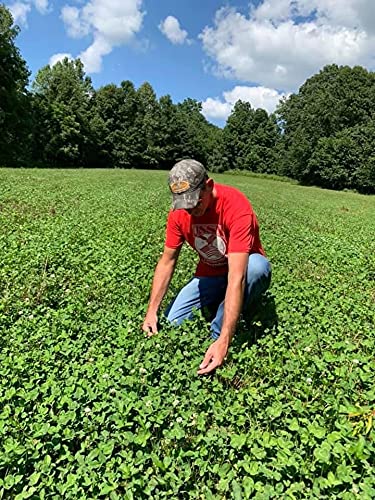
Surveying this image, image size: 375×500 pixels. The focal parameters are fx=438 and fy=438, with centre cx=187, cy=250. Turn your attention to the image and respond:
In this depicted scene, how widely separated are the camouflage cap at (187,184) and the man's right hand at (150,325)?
3.73ft

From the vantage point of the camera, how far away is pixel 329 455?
251cm

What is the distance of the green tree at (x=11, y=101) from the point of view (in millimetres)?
40469

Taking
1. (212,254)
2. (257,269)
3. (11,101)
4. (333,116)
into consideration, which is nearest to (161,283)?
(212,254)

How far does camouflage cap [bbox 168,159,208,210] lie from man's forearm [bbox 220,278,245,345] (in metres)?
0.71

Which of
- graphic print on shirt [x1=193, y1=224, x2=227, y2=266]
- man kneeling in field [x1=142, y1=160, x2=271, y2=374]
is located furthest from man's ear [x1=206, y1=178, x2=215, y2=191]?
graphic print on shirt [x1=193, y1=224, x2=227, y2=266]

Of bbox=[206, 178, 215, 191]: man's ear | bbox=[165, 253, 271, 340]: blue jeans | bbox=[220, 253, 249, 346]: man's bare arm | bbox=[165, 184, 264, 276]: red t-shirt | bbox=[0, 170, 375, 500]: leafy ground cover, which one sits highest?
bbox=[206, 178, 215, 191]: man's ear

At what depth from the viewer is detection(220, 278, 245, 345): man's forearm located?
3309 millimetres

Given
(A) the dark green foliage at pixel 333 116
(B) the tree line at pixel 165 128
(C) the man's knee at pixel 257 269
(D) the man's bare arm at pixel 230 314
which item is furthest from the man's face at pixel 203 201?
(A) the dark green foliage at pixel 333 116

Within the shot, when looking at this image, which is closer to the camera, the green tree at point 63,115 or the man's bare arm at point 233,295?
the man's bare arm at point 233,295

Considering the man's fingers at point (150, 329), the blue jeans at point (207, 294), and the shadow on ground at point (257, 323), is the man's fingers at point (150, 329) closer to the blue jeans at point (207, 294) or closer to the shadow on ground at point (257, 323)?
the blue jeans at point (207, 294)

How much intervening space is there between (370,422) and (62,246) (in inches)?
217

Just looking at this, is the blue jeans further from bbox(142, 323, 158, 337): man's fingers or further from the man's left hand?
the man's left hand

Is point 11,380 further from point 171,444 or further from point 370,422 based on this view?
point 370,422

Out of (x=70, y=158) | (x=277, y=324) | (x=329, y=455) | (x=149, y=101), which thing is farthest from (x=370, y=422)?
(x=149, y=101)
